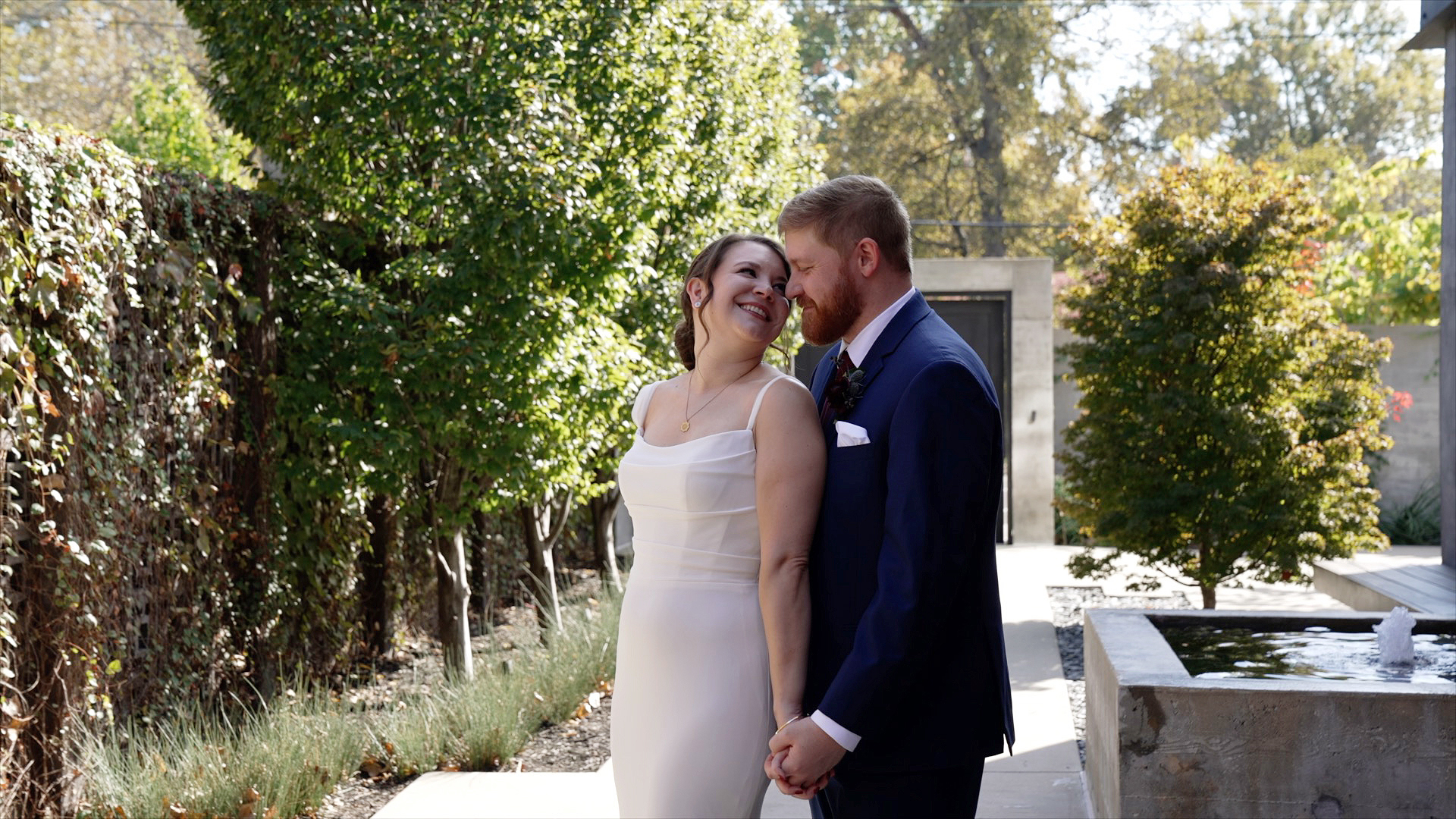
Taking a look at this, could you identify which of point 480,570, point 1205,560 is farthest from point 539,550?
point 1205,560

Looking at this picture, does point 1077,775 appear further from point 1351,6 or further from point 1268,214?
point 1351,6

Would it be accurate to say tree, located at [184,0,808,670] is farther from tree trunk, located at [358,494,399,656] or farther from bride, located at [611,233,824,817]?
bride, located at [611,233,824,817]

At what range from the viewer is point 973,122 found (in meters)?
26.8

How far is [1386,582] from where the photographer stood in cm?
789

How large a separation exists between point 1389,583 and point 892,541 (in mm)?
6875

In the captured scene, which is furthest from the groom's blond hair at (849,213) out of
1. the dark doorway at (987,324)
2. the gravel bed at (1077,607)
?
the dark doorway at (987,324)

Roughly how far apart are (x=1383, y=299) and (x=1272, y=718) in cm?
1557

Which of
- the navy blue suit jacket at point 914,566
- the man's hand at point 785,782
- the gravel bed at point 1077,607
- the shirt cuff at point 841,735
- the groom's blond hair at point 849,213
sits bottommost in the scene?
the gravel bed at point 1077,607

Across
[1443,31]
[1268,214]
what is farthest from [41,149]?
[1443,31]

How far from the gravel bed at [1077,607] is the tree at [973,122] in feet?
50.6

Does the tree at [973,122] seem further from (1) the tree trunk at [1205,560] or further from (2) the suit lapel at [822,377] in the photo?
(2) the suit lapel at [822,377]

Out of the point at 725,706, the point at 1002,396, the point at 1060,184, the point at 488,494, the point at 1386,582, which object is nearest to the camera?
the point at 725,706

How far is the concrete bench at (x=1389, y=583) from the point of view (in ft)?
23.1

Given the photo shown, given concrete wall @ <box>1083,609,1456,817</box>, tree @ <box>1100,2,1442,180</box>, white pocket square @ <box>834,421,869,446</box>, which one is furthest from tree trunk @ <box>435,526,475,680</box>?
tree @ <box>1100,2,1442,180</box>
